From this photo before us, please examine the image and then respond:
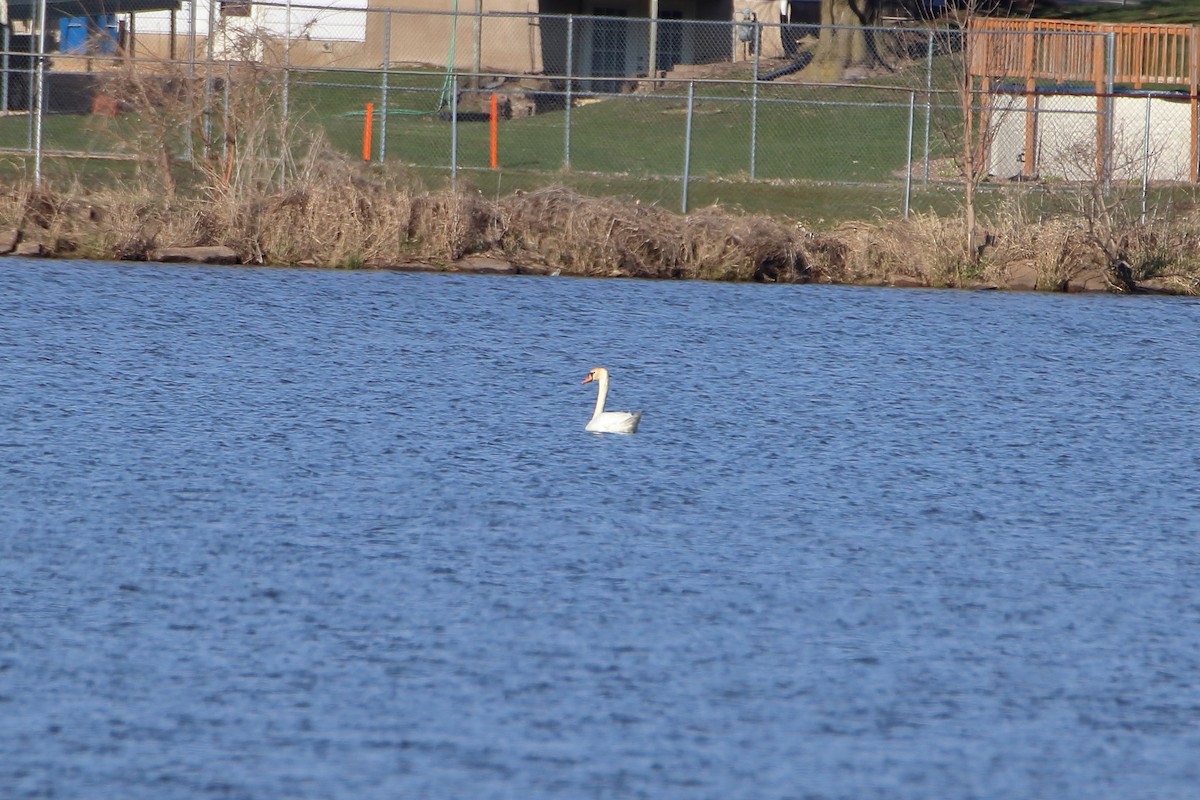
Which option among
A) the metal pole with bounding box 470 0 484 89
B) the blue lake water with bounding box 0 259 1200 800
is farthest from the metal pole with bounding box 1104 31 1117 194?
the metal pole with bounding box 470 0 484 89

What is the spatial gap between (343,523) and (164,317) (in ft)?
27.0

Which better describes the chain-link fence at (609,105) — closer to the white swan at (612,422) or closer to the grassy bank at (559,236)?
the grassy bank at (559,236)

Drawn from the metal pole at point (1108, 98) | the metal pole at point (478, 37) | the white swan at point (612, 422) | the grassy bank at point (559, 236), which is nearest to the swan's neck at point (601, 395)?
the white swan at point (612, 422)

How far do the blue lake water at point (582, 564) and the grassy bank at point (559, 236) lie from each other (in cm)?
423

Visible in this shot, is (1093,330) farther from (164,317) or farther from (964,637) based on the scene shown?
(964,637)

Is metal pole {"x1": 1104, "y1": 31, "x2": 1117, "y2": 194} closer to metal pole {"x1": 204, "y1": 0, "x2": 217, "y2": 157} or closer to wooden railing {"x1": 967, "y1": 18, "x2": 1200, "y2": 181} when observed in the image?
wooden railing {"x1": 967, "y1": 18, "x2": 1200, "y2": 181}

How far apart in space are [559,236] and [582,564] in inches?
533

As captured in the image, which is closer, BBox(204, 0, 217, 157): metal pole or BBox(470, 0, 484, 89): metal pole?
BBox(204, 0, 217, 157): metal pole

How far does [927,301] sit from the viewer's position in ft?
72.5

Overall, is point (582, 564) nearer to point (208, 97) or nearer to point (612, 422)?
point (612, 422)

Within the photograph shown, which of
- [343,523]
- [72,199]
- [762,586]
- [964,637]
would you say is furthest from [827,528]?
[72,199]

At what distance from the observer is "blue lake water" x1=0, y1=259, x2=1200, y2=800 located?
745 centimetres

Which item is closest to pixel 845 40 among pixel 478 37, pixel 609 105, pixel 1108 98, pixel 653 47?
pixel 609 105

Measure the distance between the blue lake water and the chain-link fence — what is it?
538 cm
